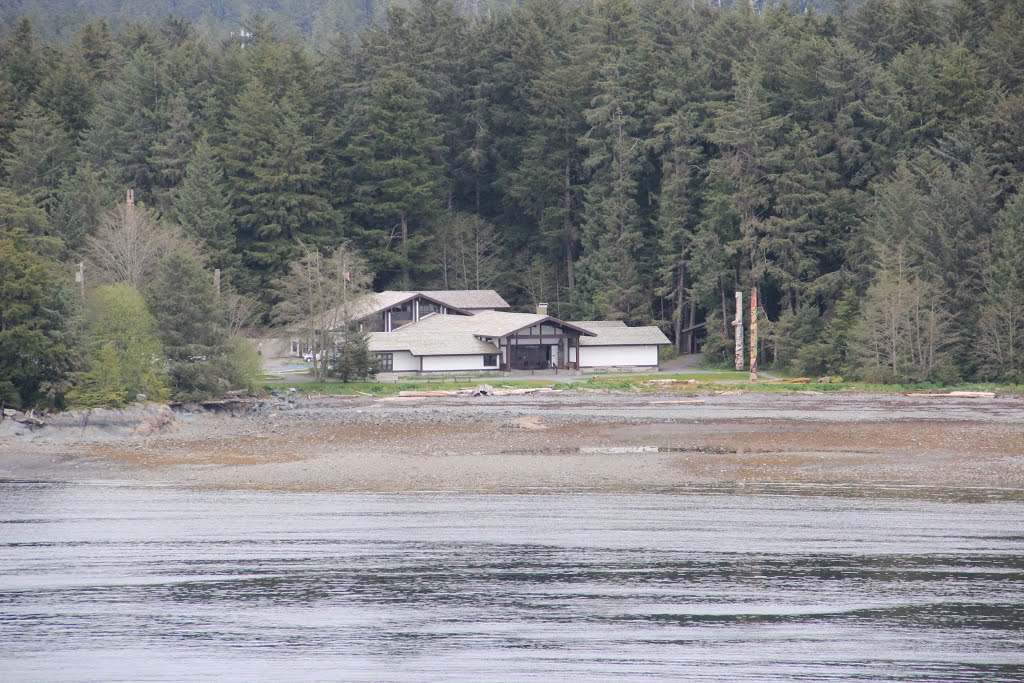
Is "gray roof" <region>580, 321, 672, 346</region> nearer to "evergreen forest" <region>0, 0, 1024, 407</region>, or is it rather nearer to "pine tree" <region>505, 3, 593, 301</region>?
"evergreen forest" <region>0, 0, 1024, 407</region>

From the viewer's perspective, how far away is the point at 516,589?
816 inches

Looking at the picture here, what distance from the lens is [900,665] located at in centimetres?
1691

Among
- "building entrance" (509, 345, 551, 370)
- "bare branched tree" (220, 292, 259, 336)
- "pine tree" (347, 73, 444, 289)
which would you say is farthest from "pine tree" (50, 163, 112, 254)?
"building entrance" (509, 345, 551, 370)

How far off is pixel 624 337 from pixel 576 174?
1916cm

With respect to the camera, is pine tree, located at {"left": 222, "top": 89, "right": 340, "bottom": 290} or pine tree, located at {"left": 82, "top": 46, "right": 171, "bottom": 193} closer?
pine tree, located at {"left": 222, "top": 89, "right": 340, "bottom": 290}

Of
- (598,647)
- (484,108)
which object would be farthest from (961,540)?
(484,108)

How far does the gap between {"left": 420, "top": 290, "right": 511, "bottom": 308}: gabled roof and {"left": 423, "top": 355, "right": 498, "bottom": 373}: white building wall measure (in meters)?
8.99

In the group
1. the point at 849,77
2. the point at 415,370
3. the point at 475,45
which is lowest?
the point at 415,370

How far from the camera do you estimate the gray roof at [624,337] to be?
65938 mm

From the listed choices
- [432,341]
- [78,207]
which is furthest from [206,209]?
[432,341]

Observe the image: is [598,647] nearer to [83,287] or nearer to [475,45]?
[83,287]

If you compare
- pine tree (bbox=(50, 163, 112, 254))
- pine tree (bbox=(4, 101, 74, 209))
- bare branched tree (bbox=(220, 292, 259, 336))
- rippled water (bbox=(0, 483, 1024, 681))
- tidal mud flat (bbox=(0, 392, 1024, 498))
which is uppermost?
pine tree (bbox=(4, 101, 74, 209))

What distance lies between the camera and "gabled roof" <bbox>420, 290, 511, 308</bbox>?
72562mm

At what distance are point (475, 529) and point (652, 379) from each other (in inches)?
1401
